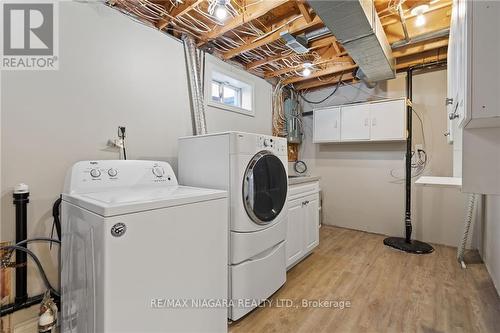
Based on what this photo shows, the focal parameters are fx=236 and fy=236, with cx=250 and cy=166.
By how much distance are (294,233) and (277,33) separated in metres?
1.94

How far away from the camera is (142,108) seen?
6.34 feet

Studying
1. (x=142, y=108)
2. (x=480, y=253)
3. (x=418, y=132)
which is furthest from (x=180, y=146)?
(x=480, y=253)

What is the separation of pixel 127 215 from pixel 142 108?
4.15 ft

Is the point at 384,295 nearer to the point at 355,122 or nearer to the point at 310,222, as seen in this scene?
the point at 310,222

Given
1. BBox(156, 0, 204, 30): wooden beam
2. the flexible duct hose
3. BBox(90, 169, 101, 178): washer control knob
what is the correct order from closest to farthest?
BBox(90, 169, 101, 178): washer control knob → BBox(156, 0, 204, 30): wooden beam → the flexible duct hose

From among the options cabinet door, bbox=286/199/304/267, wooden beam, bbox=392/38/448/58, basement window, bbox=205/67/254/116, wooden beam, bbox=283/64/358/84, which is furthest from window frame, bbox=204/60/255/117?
wooden beam, bbox=392/38/448/58

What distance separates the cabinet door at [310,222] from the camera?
8.23 feet

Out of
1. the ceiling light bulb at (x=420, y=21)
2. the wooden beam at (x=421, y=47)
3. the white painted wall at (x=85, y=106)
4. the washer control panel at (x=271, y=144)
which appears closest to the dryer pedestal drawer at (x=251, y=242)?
the washer control panel at (x=271, y=144)

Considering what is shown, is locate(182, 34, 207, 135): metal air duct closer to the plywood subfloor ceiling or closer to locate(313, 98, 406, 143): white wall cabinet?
the plywood subfloor ceiling

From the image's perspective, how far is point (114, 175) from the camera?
1483 millimetres

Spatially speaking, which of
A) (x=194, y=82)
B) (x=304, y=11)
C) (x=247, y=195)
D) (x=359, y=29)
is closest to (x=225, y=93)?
(x=194, y=82)

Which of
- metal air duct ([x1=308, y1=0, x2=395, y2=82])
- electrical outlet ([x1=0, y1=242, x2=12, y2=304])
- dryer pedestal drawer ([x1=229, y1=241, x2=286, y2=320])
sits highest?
metal air duct ([x1=308, y1=0, x2=395, y2=82])

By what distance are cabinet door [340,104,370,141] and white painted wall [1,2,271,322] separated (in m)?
2.31

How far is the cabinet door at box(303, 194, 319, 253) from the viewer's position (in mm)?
2510
